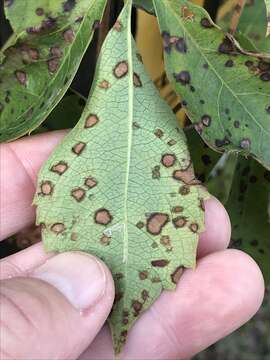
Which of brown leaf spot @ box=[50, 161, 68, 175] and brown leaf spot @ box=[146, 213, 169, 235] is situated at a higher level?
brown leaf spot @ box=[50, 161, 68, 175]

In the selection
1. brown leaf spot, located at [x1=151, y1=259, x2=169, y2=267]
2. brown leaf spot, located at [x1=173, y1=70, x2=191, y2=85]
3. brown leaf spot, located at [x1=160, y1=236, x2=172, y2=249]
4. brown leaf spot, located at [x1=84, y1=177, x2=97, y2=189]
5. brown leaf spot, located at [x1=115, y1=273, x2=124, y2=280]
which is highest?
brown leaf spot, located at [x1=173, y1=70, x2=191, y2=85]

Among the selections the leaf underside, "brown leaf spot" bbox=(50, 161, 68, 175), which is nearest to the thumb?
"brown leaf spot" bbox=(50, 161, 68, 175)

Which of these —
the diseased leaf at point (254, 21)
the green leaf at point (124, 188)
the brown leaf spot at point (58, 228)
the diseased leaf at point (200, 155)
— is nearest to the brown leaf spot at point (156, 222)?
the green leaf at point (124, 188)

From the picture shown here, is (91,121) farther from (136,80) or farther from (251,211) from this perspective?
(251,211)

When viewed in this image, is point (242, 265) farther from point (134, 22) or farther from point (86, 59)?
point (86, 59)

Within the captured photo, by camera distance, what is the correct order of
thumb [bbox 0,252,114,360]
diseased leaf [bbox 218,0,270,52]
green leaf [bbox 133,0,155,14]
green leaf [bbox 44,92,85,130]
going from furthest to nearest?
1. diseased leaf [bbox 218,0,270,52]
2. green leaf [bbox 44,92,85,130]
3. green leaf [bbox 133,0,155,14]
4. thumb [bbox 0,252,114,360]

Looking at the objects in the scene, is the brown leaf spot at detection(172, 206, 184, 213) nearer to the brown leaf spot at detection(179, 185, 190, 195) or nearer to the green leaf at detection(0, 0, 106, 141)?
the brown leaf spot at detection(179, 185, 190, 195)
